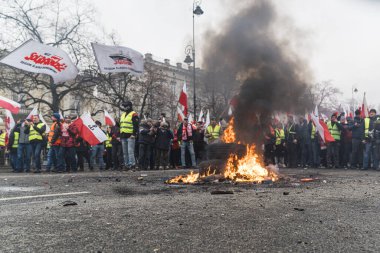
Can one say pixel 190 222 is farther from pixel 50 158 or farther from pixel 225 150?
pixel 50 158

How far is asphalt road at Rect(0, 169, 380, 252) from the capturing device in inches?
119

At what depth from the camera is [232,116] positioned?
11258 millimetres

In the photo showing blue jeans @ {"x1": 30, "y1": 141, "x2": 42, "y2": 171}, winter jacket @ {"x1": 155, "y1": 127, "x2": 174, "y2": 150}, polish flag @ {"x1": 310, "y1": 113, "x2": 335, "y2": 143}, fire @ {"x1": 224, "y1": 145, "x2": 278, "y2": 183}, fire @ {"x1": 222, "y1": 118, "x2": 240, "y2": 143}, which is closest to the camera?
fire @ {"x1": 224, "y1": 145, "x2": 278, "y2": 183}

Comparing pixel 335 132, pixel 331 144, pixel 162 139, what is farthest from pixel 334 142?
pixel 162 139

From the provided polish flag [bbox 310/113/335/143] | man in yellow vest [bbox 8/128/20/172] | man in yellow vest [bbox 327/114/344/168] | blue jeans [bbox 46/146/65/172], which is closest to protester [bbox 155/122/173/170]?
blue jeans [bbox 46/146/65/172]

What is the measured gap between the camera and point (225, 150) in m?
9.47

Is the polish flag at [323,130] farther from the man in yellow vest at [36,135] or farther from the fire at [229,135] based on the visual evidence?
the man in yellow vest at [36,135]

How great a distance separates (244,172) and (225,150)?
2.40ft

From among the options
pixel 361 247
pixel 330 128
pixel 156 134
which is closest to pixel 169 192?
pixel 361 247

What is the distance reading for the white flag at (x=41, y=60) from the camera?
36.3ft

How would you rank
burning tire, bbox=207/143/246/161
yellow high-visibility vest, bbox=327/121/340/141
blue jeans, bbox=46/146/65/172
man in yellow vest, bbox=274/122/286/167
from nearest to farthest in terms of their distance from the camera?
burning tire, bbox=207/143/246/161 < blue jeans, bbox=46/146/65/172 < yellow high-visibility vest, bbox=327/121/340/141 < man in yellow vest, bbox=274/122/286/167

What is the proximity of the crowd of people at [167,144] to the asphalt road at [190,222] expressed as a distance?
241 inches

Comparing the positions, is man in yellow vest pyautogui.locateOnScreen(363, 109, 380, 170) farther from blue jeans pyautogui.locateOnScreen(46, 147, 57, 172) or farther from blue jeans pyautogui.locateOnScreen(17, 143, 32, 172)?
blue jeans pyautogui.locateOnScreen(17, 143, 32, 172)

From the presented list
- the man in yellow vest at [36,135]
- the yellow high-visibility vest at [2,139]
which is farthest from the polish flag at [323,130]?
the yellow high-visibility vest at [2,139]
